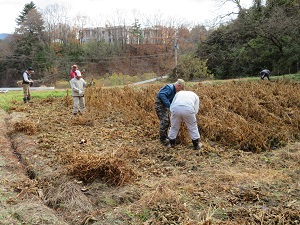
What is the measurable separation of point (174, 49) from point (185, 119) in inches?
1720

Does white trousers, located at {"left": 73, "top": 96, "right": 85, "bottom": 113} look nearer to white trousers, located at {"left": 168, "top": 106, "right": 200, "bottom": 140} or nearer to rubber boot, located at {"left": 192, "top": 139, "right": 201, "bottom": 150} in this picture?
white trousers, located at {"left": 168, "top": 106, "right": 200, "bottom": 140}

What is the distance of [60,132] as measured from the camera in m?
7.80

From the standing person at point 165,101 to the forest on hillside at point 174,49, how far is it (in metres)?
16.8

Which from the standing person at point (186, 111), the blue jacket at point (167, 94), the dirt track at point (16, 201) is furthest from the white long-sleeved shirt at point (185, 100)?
the dirt track at point (16, 201)

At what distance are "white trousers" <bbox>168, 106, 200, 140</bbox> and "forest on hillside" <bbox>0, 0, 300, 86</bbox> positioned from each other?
17.2 meters

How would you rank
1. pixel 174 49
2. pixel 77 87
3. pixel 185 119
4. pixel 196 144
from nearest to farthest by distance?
pixel 185 119, pixel 196 144, pixel 77 87, pixel 174 49

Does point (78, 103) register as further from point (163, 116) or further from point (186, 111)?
point (186, 111)

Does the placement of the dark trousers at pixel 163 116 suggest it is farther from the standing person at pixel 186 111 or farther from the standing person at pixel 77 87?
the standing person at pixel 77 87

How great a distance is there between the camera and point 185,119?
619 cm

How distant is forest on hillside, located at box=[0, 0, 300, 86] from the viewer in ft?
78.7

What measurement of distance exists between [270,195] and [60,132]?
5439mm

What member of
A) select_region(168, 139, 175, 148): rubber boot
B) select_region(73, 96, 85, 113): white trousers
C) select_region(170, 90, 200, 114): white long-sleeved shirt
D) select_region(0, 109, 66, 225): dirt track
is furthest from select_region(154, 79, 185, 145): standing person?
select_region(73, 96, 85, 113): white trousers

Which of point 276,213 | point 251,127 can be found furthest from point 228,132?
point 276,213

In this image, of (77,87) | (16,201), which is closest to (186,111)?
(16,201)
